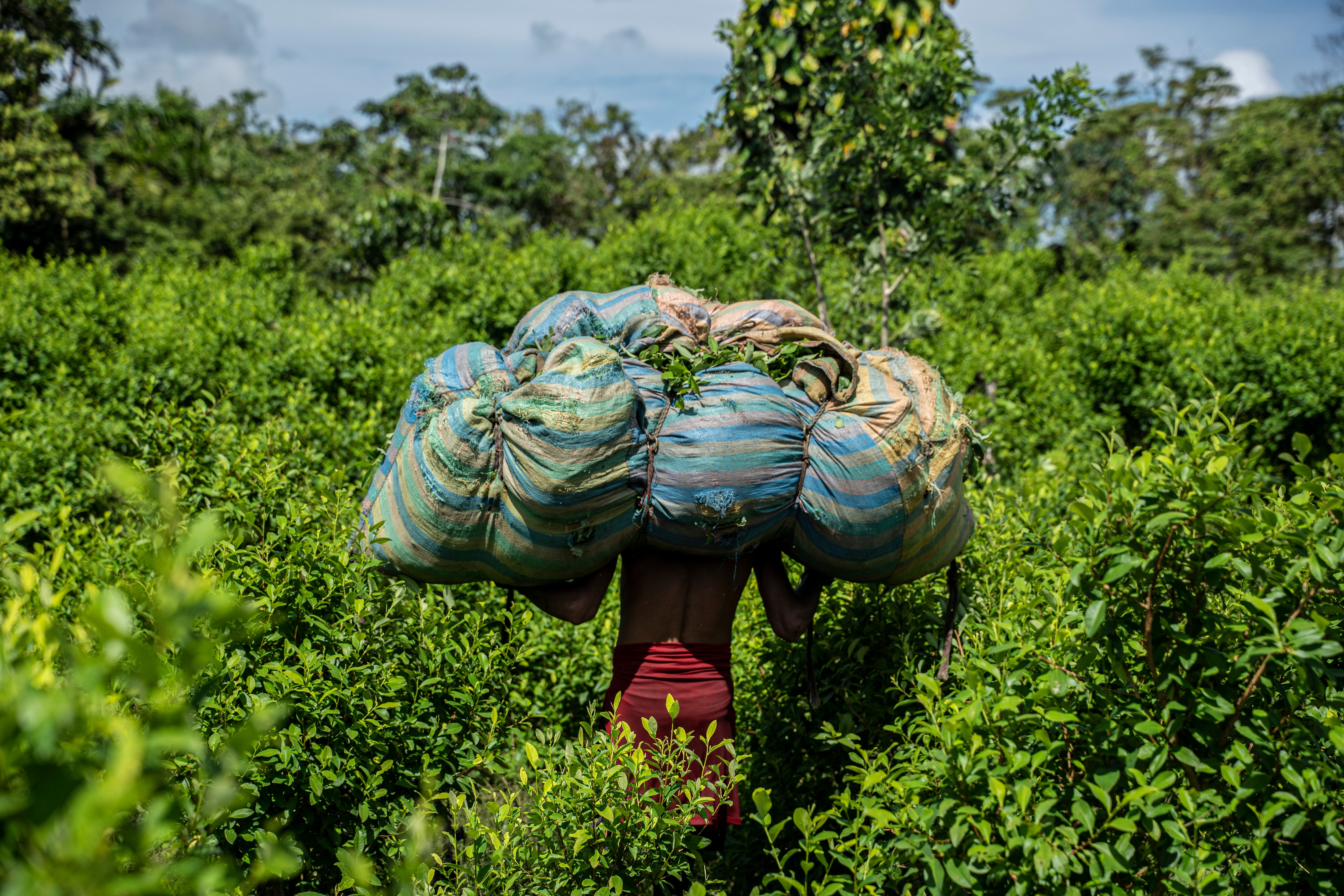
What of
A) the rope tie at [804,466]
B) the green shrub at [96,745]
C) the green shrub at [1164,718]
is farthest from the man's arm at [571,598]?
the green shrub at [96,745]

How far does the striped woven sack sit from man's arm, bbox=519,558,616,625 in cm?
11

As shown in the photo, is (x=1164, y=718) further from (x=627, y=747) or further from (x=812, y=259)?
(x=812, y=259)

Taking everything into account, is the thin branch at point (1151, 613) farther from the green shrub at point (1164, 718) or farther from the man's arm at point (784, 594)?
the man's arm at point (784, 594)

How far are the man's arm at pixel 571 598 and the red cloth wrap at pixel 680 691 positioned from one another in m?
0.20

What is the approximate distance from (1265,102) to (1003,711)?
34.6 meters

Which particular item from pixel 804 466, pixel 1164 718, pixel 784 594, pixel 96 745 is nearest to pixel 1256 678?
pixel 1164 718

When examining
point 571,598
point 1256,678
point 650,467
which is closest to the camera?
point 1256,678

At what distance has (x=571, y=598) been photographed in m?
2.42

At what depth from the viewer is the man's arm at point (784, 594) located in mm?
2506

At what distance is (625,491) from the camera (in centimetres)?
216

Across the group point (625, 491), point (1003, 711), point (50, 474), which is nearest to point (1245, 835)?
point (1003, 711)

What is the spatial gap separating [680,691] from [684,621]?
0.67ft

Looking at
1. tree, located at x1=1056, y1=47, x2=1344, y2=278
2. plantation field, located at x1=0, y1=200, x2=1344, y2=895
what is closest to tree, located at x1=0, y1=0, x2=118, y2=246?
plantation field, located at x1=0, y1=200, x2=1344, y2=895

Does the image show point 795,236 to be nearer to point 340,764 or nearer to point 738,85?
point 738,85
